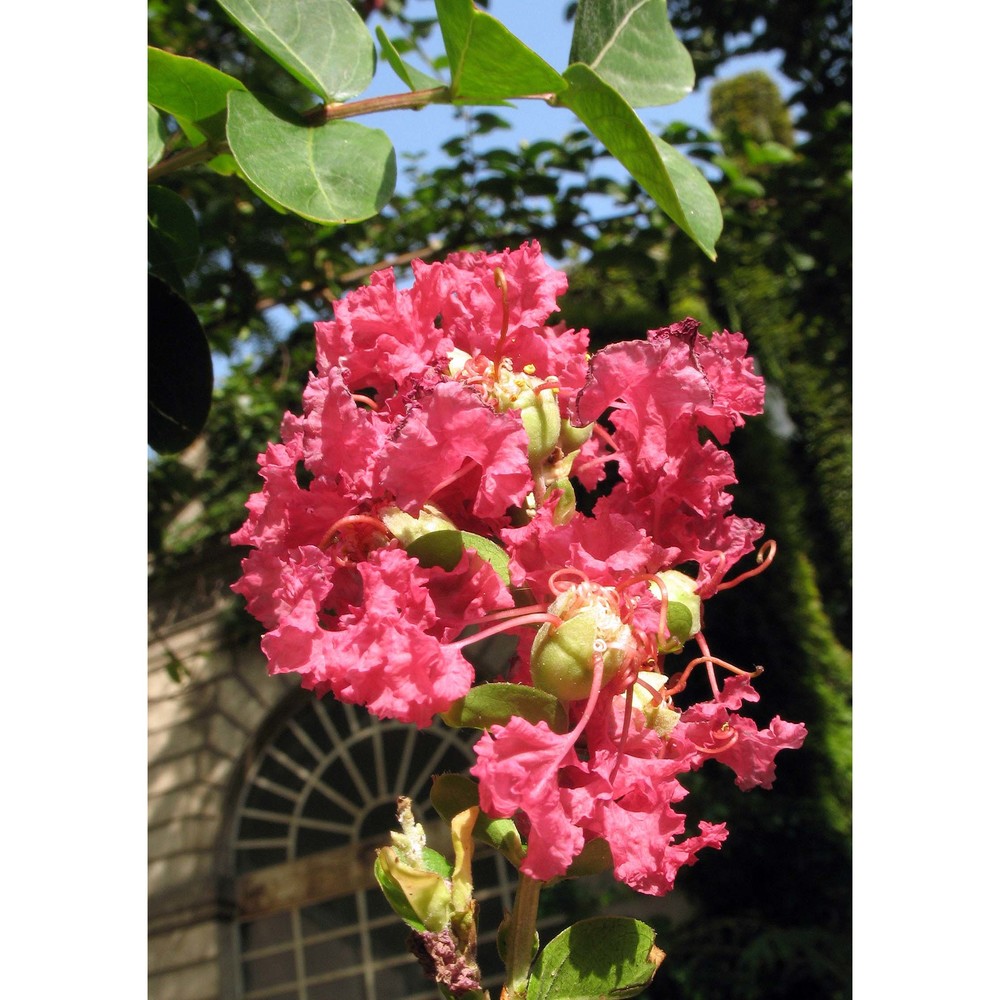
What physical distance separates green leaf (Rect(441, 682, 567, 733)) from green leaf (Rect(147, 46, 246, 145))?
41 centimetres

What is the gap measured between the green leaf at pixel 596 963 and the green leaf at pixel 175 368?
18.7 inches

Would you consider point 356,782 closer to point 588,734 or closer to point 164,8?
point 164,8

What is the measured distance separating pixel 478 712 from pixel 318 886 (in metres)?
4.37

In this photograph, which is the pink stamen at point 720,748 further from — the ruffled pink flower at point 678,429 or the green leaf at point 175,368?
the green leaf at point 175,368

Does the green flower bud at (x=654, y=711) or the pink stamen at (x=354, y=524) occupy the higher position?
the pink stamen at (x=354, y=524)

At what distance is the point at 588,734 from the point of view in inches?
17.8

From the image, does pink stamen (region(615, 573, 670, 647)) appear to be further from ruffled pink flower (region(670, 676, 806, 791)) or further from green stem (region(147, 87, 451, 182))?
green stem (region(147, 87, 451, 182))

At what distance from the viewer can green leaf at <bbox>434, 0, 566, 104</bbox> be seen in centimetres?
55

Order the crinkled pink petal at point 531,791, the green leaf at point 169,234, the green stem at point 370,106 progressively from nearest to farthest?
the crinkled pink petal at point 531,791
the green stem at point 370,106
the green leaf at point 169,234

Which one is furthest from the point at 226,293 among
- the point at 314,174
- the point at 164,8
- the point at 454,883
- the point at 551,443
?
the point at 454,883

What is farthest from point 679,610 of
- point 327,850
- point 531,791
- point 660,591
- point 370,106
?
point 327,850

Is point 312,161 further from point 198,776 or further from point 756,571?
point 198,776

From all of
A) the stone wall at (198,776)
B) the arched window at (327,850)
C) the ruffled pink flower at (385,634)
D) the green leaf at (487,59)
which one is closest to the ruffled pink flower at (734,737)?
the ruffled pink flower at (385,634)

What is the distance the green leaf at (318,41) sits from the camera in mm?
598
